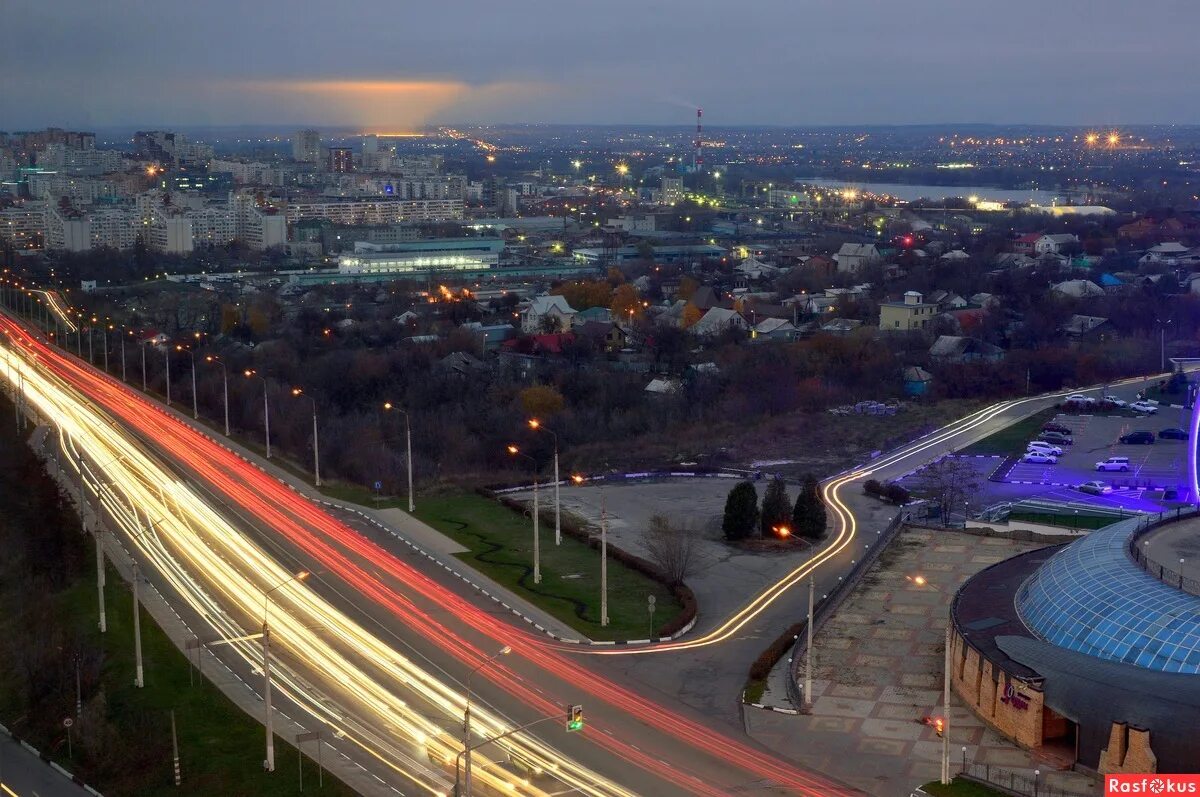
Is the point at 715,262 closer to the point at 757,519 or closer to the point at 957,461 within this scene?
the point at 957,461

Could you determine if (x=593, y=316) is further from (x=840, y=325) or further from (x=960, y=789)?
(x=960, y=789)

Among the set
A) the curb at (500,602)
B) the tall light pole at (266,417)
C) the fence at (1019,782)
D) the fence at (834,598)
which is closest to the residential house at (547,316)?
the tall light pole at (266,417)

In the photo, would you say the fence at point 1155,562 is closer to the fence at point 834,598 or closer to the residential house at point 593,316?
the fence at point 834,598

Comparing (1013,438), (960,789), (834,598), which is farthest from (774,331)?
(960,789)

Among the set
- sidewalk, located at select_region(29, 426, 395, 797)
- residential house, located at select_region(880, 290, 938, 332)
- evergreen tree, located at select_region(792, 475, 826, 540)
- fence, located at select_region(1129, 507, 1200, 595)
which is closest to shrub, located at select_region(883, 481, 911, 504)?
evergreen tree, located at select_region(792, 475, 826, 540)

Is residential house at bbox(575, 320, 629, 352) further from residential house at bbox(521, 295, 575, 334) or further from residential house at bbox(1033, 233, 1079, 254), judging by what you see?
residential house at bbox(1033, 233, 1079, 254)

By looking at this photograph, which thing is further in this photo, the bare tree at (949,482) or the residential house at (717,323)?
the residential house at (717,323)

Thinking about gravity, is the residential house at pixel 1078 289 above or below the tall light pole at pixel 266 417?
above
